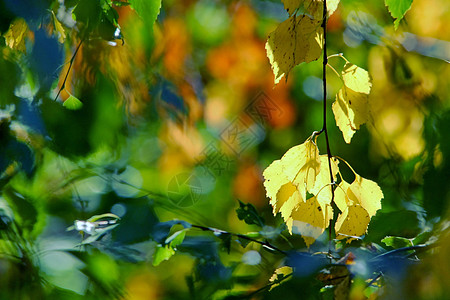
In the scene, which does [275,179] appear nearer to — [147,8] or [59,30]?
[147,8]

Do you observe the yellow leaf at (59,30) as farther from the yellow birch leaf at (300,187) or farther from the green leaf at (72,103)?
the yellow birch leaf at (300,187)

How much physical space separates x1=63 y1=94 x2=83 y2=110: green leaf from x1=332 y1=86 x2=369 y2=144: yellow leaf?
311 mm

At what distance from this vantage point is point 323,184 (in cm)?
26

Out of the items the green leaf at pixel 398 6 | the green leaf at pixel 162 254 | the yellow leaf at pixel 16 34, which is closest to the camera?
the green leaf at pixel 398 6

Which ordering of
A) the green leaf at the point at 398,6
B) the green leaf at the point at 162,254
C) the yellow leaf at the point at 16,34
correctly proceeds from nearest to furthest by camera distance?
the green leaf at the point at 398,6 < the green leaf at the point at 162,254 < the yellow leaf at the point at 16,34

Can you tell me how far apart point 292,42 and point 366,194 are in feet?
0.30

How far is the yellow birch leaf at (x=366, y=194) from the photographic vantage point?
26 centimetres

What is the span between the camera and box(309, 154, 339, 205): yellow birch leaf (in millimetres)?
250

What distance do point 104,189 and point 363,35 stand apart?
0.32 metres

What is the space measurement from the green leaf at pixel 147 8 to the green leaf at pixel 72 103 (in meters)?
0.23

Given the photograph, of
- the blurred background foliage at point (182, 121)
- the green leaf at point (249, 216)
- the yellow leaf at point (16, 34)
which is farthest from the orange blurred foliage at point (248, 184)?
the yellow leaf at point (16, 34)

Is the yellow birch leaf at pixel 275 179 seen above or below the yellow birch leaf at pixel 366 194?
above

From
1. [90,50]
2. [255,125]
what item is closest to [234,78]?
[255,125]

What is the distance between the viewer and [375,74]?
51 cm
